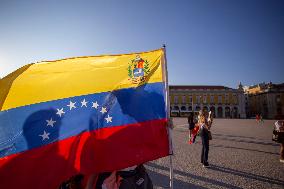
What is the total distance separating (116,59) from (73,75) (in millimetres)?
621

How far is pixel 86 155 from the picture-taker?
114 inches

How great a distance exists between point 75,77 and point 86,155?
1038 mm

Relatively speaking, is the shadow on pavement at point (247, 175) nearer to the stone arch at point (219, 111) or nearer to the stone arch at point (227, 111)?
the stone arch at point (227, 111)

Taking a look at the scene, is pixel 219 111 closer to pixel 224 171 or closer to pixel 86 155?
pixel 224 171

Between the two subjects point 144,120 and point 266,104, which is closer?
point 144,120

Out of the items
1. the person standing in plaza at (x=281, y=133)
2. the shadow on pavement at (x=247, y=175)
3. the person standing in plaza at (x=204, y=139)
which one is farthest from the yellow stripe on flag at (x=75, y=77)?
the person standing in plaza at (x=281, y=133)

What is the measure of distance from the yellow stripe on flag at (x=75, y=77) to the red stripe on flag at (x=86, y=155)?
0.57m

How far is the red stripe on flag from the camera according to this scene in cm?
273

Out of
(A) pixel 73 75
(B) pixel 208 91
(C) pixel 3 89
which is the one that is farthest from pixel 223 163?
(B) pixel 208 91

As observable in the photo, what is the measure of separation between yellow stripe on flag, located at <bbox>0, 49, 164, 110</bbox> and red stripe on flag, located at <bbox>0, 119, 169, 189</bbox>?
0.57 meters

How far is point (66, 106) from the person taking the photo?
3145 millimetres

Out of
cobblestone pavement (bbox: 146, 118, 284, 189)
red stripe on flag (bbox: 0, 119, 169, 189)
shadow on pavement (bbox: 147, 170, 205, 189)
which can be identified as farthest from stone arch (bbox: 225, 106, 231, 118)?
red stripe on flag (bbox: 0, 119, 169, 189)

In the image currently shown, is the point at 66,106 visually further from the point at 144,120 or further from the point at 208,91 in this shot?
the point at 208,91

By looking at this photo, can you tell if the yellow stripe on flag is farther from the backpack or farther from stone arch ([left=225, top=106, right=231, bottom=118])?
stone arch ([left=225, top=106, right=231, bottom=118])
